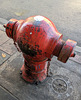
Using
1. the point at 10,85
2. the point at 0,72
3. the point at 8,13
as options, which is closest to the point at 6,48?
the point at 0,72

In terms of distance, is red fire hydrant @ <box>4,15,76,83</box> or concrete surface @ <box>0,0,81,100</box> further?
concrete surface @ <box>0,0,81,100</box>

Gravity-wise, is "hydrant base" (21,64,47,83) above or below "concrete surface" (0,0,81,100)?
above

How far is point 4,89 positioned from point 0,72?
1.48 feet

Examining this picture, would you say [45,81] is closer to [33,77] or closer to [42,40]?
[33,77]

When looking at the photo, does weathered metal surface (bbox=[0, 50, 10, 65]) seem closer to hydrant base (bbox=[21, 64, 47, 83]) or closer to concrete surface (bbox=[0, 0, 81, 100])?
concrete surface (bbox=[0, 0, 81, 100])

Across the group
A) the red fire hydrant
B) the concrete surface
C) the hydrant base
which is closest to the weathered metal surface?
the concrete surface

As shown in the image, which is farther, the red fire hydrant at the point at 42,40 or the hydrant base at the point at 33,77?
the hydrant base at the point at 33,77

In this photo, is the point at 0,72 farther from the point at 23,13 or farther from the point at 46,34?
the point at 23,13

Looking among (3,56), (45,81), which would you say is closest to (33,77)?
(45,81)

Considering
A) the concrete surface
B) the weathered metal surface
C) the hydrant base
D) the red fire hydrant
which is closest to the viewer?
the red fire hydrant

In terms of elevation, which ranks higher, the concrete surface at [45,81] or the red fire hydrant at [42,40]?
the red fire hydrant at [42,40]

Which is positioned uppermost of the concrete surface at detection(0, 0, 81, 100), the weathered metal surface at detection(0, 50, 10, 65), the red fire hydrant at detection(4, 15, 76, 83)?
the red fire hydrant at detection(4, 15, 76, 83)

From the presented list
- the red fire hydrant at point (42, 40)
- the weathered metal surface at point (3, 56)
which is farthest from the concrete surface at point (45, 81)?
the red fire hydrant at point (42, 40)

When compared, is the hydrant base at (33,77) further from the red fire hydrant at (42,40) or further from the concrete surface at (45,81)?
the red fire hydrant at (42,40)
